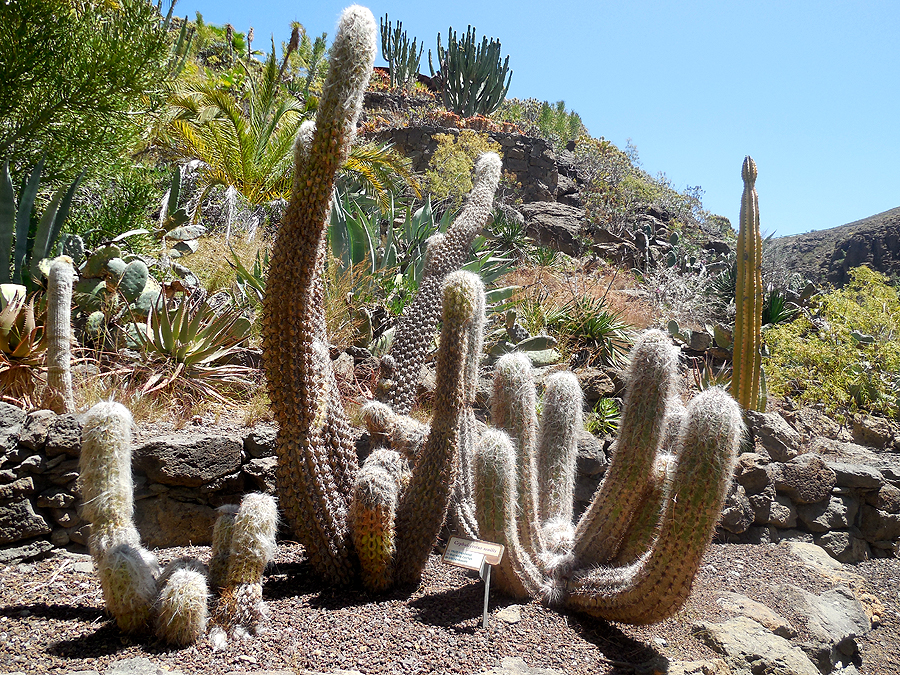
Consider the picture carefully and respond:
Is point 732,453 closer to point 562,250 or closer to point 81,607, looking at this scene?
point 81,607

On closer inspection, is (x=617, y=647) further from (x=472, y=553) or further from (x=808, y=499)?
(x=808, y=499)

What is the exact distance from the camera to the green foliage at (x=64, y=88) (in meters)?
5.90

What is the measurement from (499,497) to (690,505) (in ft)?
2.98

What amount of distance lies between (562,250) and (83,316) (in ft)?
33.9

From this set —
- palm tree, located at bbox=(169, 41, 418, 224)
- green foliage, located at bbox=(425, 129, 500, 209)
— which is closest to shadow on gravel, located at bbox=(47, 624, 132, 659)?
palm tree, located at bbox=(169, 41, 418, 224)

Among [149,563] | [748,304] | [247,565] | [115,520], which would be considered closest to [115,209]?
[115,520]

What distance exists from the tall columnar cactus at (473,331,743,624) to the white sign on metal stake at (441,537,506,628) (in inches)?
5.2

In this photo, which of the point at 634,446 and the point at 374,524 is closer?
the point at 374,524

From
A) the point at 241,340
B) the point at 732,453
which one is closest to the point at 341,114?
the point at 732,453

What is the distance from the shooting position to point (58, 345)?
138 inches

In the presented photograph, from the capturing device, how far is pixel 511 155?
17.7m

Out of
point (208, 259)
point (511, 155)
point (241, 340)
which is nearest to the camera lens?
point (241, 340)

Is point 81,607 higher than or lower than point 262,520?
lower

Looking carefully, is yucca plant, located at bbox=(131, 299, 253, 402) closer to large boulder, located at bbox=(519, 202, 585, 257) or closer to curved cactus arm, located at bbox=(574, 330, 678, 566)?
curved cactus arm, located at bbox=(574, 330, 678, 566)
